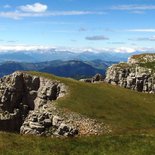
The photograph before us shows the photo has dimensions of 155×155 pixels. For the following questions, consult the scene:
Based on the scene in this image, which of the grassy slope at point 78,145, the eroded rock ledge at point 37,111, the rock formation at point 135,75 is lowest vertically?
the eroded rock ledge at point 37,111

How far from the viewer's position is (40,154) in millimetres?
34750

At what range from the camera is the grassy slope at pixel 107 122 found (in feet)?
122

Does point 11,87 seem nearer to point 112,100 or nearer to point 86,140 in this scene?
point 112,100

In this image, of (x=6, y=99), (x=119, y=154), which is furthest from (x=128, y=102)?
(x=119, y=154)

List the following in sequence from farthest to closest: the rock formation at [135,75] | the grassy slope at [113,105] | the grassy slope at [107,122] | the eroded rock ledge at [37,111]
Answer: the rock formation at [135,75], the grassy slope at [113,105], the eroded rock ledge at [37,111], the grassy slope at [107,122]

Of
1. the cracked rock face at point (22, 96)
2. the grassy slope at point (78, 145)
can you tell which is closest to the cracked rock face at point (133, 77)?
the cracked rock face at point (22, 96)

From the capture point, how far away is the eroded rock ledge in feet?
246

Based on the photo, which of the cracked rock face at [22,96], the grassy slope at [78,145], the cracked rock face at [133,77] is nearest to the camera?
the grassy slope at [78,145]

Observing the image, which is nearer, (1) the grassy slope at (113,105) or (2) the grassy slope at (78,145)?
(2) the grassy slope at (78,145)

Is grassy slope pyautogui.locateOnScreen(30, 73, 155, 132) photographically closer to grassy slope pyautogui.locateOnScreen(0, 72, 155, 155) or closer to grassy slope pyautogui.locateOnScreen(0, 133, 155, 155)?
grassy slope pyautogui.locateOnScreen(0, 72, 155, 155)

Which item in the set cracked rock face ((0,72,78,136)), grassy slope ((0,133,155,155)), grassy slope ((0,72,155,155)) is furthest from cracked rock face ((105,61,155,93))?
grassy slope ((0,133,155,155))

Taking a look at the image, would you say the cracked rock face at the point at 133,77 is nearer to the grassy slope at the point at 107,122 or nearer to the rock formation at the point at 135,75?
the rock formation at the point at 135,75

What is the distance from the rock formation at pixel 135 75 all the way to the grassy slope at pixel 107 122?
20.0 metres

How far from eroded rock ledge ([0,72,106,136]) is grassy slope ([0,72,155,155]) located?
10.8 ft
